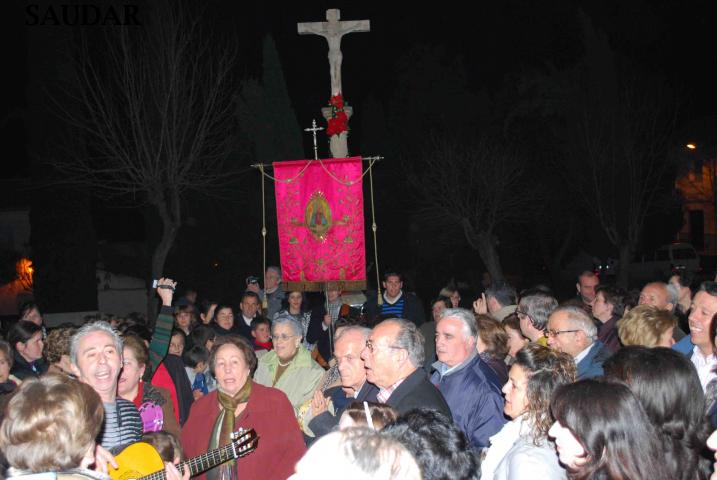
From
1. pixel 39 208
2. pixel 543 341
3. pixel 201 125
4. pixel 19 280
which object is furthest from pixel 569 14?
pixel 543 341

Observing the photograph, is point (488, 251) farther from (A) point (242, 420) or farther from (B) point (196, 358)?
(A) point (242, 420)

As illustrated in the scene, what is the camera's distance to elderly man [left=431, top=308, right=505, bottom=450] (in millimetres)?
5066

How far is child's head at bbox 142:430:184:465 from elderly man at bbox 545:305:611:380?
9.18 feet

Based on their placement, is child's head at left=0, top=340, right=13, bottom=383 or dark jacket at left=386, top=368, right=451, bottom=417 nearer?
dark jacket at left=386, top=368, right=451, bottom=417

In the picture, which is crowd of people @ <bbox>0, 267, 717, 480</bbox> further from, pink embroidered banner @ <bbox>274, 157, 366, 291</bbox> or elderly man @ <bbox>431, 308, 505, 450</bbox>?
pink embroidered banner @ <bbox>274, 157, 366, 291</bbox>

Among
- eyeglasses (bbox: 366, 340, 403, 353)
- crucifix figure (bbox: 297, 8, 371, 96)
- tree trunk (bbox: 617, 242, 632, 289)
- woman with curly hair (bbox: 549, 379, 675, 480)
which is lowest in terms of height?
tree trunk (bbox: 617, 242, 632, 289)

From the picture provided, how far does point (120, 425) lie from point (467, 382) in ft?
7.42

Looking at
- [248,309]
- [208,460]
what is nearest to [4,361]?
[208,460]

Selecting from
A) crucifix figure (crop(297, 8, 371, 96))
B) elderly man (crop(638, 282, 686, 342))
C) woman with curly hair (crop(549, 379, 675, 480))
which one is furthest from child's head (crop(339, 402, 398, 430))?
crucifix figure (crop(297, 8, 371, 96))

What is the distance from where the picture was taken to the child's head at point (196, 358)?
26.4ft

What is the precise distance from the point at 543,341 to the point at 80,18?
15.4m

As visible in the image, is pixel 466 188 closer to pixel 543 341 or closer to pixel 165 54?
pixel 165 54

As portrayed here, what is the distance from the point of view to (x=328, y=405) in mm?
5426

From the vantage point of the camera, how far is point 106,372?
4738mm
